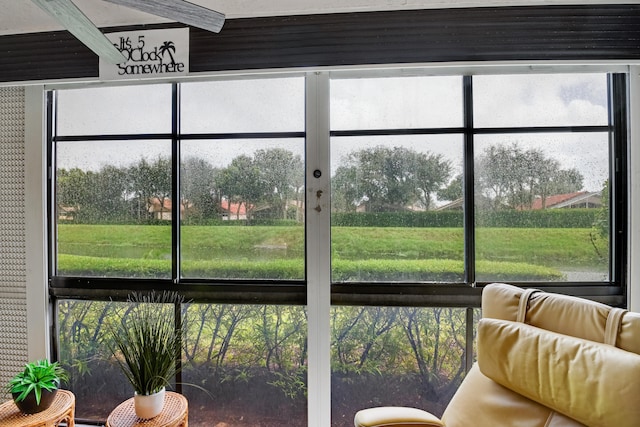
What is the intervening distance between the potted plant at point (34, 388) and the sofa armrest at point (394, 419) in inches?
63.0

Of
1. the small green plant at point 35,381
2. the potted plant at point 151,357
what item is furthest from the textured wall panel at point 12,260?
the potted plant at point 151,357

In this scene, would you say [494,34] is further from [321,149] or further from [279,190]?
[279,190]

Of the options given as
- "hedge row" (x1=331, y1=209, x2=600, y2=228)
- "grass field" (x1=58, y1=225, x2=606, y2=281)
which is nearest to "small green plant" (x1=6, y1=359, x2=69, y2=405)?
"grass field" (x1=58, y1=225, x2=606, y2=281)

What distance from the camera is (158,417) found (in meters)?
1.45

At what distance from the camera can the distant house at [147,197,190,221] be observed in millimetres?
1827

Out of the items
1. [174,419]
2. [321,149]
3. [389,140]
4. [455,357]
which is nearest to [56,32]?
[321,149]

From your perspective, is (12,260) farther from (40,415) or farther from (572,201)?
(572,201)

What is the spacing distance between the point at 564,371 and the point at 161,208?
2.15 meters

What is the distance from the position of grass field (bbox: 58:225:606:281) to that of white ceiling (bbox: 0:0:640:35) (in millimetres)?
1266

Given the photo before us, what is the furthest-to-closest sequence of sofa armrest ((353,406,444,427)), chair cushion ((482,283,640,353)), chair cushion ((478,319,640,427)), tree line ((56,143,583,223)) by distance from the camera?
tree line ((56,143,583,223)), sofa armrest ((353,406,444,427)), chair cushion ((482,283,640,353)), chair cushion ((478,319,640,427))

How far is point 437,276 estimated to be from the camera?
5.66 ft

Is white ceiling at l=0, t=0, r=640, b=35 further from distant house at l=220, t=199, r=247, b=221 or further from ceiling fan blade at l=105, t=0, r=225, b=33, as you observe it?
distant house at l=220, t=199, r=247, b=221

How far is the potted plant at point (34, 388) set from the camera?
1449 mm

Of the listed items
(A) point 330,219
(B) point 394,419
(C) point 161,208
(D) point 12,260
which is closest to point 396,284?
(A) point 330,219
